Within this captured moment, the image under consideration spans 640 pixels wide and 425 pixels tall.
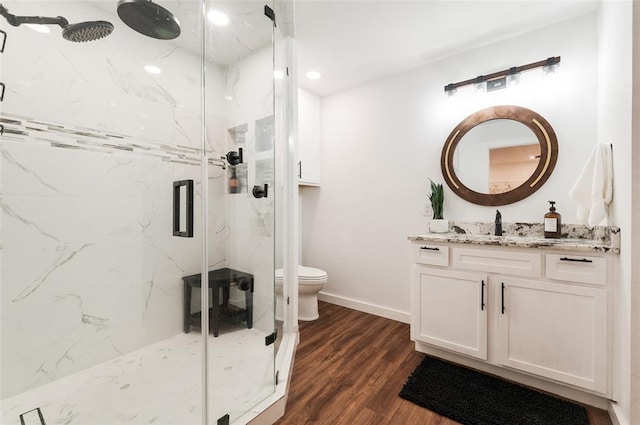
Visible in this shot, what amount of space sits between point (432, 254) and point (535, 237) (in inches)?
29.2

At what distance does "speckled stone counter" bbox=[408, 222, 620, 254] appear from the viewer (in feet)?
4.99

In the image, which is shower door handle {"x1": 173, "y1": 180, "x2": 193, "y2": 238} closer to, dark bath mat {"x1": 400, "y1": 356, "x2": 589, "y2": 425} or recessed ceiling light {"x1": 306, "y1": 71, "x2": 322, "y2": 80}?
dark bath mat {"x1": 400, "y1": 356, "x2": 589, "y2": 425}

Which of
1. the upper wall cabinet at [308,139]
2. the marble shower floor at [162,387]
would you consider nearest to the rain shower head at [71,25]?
the marble shower floor at [162,387]

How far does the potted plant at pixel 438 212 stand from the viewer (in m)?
2.35

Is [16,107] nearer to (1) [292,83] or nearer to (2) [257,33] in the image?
(2) [257,33]

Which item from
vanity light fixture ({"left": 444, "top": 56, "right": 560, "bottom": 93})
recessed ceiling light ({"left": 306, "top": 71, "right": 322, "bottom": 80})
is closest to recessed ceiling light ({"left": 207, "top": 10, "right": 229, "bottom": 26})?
recessed ceiling light ({"left": 306, "top": 71, "right": 322, "bottom": 80})

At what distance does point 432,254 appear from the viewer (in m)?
2.01

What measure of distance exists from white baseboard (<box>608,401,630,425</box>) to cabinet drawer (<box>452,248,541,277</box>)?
2.24 feet

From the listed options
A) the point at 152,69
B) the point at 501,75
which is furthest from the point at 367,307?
the point at 152,69

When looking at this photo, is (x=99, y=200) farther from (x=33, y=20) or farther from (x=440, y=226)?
(x=440, y=226)

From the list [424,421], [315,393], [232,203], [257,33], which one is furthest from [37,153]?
[424,421]

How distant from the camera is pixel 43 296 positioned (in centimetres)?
146

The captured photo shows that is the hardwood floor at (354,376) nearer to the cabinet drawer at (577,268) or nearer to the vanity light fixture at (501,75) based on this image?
the cabinet drawer at (577,268)

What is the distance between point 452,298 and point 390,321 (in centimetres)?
94
